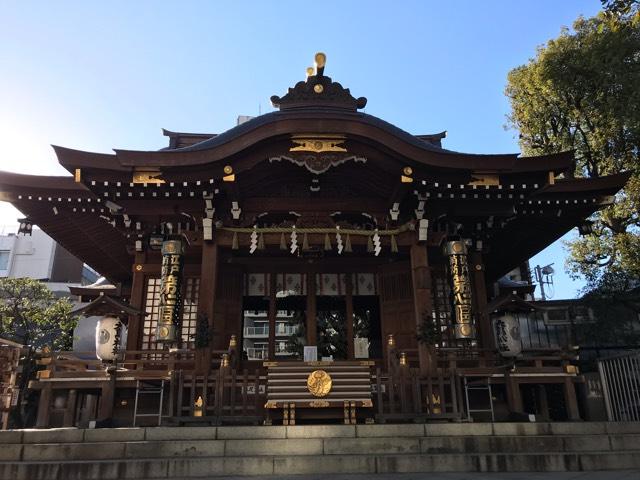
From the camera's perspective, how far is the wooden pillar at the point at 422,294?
994 centimetres

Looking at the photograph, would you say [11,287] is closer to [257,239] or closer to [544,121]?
[257,239]

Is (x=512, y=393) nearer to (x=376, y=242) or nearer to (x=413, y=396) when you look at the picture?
(x=413, y=396)

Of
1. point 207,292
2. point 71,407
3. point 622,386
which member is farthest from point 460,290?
point 71,407

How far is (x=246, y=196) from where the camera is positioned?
36.8ft

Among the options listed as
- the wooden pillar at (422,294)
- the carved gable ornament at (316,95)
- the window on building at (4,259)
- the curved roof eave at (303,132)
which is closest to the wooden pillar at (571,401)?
the wooden pillar at (422,294)

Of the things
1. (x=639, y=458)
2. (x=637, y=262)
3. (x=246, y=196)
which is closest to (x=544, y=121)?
(x=637, y=262)

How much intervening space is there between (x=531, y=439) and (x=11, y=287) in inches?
755

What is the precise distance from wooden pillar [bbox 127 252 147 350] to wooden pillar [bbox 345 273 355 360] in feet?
16.7

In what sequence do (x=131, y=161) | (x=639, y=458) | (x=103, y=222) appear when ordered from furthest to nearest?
(x=103, y=222), (x=131, y=161), (x=639, y=458)

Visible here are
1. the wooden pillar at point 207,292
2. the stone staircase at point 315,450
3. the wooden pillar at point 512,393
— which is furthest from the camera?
the wooden pillar at point 512,393

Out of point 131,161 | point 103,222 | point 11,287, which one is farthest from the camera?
point 11,287

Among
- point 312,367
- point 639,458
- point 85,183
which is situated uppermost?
point 85,183

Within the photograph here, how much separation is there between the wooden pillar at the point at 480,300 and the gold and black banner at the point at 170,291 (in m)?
6.82

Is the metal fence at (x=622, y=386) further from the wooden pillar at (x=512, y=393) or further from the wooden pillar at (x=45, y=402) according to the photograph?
the wooden pillar at (x=45, y=402)
